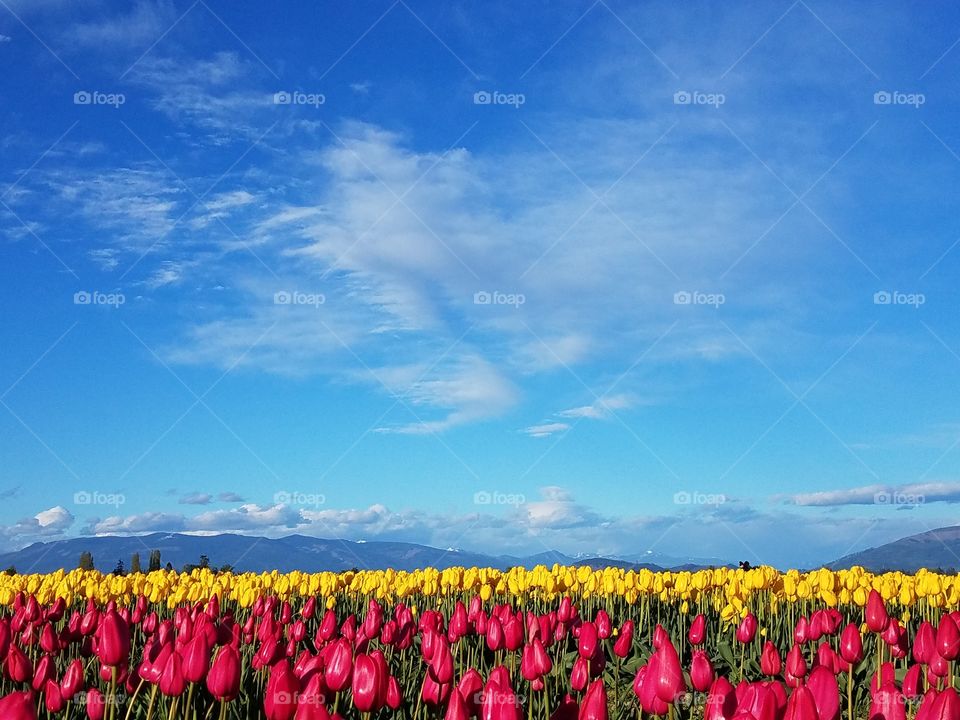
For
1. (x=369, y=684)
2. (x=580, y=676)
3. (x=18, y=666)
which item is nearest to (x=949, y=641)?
(x=580, y=676)

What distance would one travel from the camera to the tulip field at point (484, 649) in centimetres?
361

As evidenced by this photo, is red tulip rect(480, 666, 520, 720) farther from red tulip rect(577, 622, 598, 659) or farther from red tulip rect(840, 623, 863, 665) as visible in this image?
red tulip rect(840, 623, 863, 665)

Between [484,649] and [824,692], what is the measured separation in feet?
18.0

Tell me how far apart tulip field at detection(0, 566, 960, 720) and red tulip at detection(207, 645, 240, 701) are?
1cm

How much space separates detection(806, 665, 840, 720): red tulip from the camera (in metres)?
3.42

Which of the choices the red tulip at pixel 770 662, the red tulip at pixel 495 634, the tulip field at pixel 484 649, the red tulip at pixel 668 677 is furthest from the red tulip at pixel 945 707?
the red tulip at pixel 495 634

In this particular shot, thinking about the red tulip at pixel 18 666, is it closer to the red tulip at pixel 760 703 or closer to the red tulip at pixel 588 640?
the red tulip at pixel 588 640

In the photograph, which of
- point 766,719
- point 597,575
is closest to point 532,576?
point 597,575

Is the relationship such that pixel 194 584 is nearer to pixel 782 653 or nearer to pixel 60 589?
pixel 60 589

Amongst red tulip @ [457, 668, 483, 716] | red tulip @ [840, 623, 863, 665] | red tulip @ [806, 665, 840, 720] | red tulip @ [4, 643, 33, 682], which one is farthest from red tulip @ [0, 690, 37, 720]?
red tulip @ [840, 623, 863, 665]

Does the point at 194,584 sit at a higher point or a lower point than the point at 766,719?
higher

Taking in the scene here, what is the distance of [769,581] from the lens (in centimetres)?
1089

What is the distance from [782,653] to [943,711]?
263 inches

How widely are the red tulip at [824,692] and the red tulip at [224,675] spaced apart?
8.37ft
